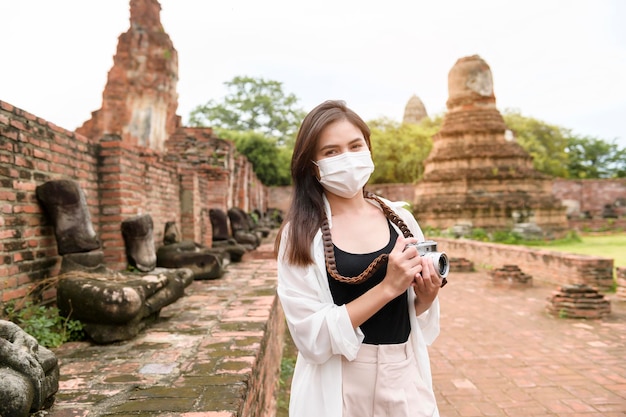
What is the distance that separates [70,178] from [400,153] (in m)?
25.7

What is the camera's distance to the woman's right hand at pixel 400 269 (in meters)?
1.49

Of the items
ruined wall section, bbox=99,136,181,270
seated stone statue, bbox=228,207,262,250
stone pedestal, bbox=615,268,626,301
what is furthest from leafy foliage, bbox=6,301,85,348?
stone pedestal, bbox=615,268,626,301

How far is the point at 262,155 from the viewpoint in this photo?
89.1 feet

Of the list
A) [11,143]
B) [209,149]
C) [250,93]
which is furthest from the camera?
[250,93]

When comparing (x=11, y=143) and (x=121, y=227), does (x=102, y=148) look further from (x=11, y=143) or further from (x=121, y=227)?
(x=11, y=143)

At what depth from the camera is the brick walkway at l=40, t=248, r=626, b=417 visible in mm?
2171

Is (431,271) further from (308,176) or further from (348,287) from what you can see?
(308,176)

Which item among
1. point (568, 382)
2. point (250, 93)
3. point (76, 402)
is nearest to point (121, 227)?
point (76, 402)

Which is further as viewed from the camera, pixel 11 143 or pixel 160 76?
pixel 160 76

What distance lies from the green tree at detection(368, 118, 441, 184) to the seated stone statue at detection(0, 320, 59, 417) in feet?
86.4

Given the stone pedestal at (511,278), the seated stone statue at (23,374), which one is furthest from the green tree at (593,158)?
the seated stone statue at (23,374)

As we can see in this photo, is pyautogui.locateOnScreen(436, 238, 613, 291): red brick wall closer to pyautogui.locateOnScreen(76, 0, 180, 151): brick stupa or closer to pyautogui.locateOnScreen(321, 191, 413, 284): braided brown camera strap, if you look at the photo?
pyautogui.locateOnScreen(321, 191, 413, 284): braided brown camera strap

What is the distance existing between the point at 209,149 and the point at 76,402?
33.6ft

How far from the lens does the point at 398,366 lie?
161cm
